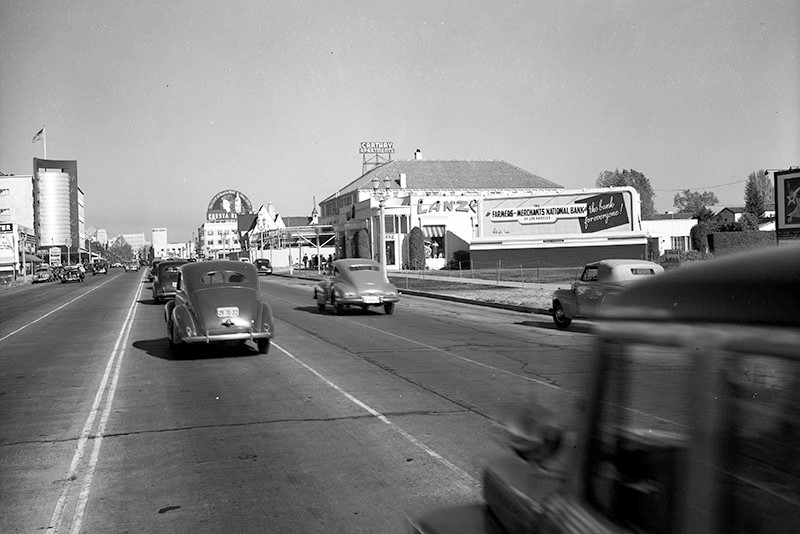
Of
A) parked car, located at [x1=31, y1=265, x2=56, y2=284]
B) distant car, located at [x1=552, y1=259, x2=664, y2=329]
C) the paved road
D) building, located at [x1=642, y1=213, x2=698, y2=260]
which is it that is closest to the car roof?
the paved road

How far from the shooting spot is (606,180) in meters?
129

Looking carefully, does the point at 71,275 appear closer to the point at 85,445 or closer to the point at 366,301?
the point at 366,301

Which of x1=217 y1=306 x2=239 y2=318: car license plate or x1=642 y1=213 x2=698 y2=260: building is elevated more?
x1=642 y1=213 x2=698 y2=260: building

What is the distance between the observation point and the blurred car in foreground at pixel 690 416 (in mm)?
1776

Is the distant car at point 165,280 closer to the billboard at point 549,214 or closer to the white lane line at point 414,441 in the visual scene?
the white lane line at point 414,441

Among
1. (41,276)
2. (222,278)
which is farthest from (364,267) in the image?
(41,276)

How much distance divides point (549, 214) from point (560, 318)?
37.6 metres

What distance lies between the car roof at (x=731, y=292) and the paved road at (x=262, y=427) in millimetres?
631

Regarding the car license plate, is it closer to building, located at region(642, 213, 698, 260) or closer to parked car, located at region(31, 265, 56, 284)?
building, located at region(642, 213, 698, 260)

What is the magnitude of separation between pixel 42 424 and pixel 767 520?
8.18m

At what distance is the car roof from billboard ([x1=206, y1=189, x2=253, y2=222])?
169m

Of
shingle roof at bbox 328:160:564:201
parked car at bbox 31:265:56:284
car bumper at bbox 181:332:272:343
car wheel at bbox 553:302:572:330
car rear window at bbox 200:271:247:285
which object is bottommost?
car wheel at bbox 553:302:572:330

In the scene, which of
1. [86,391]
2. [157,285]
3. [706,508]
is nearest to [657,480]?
[706,508]

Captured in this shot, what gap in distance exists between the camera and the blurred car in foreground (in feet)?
5.83
